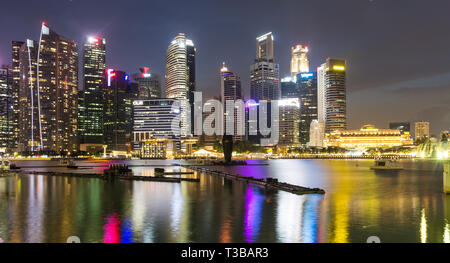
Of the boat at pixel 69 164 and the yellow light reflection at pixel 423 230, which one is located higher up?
the yellow light reflection at pixel 423 230

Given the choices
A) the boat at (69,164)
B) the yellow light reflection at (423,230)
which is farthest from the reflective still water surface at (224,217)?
the boat at (69,164)

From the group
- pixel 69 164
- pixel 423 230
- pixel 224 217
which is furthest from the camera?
pixel 69 164

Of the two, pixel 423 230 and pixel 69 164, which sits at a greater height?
pixel 423 230

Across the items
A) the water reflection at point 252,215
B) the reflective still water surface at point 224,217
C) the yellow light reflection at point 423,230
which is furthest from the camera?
the water reflection at point 252,215

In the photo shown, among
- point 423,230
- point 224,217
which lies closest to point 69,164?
point 224,217

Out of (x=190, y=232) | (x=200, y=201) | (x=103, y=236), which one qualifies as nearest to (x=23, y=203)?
(x=200, y=201)

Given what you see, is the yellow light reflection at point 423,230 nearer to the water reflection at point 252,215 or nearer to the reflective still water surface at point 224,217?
the reflective still water surface at point 224,217

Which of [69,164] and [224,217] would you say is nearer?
[224,217]

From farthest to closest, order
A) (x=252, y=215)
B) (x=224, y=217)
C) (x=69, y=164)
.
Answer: (x=69, y=164)
(x=252, y=215)
(x=224, y=217)

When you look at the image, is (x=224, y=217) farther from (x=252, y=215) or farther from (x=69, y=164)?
(x=69, y=164)

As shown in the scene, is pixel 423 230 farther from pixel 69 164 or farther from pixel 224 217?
pixel 69 164
